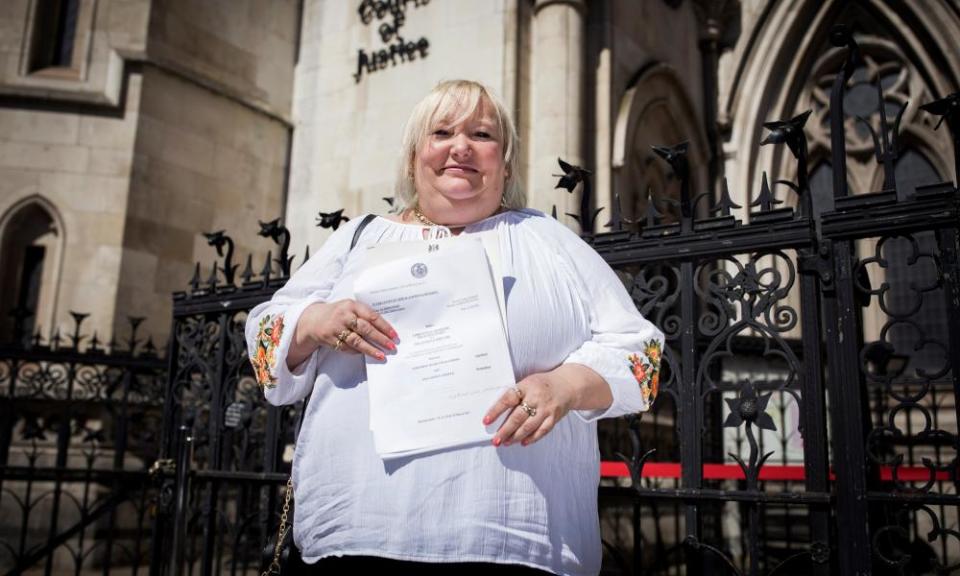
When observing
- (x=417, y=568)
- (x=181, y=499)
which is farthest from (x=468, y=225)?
(x=181, y=499)

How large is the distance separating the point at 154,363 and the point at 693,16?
9.08 metres

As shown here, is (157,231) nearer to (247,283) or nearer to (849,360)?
(247,283)

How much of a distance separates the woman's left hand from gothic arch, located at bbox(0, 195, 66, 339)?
10.2 m

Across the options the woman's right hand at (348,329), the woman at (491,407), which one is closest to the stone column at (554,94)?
the woman at (491,407)

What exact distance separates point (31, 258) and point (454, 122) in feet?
35.0

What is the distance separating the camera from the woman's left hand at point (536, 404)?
1.62 m

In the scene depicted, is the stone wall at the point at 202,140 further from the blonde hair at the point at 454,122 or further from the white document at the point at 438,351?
the white document at the point at 438,351

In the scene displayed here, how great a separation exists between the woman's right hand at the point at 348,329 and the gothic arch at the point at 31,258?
32.1 ft

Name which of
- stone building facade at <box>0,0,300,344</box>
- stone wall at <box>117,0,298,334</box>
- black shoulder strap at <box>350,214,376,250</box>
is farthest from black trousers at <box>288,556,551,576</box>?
stone wall at <box>117,0,298,334</box>

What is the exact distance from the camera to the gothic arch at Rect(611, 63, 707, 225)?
356 inches

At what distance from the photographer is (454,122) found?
1962mm

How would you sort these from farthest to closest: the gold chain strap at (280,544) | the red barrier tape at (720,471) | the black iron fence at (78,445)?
the black iron fence at (78,445)
the red barrier tape at (720,471)
the gold chain strap at (280,544)

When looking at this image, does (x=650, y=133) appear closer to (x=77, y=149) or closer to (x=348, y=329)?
(x=77, y=149)

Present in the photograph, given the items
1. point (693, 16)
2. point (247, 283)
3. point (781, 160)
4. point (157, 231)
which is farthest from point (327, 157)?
point (781, 160)
